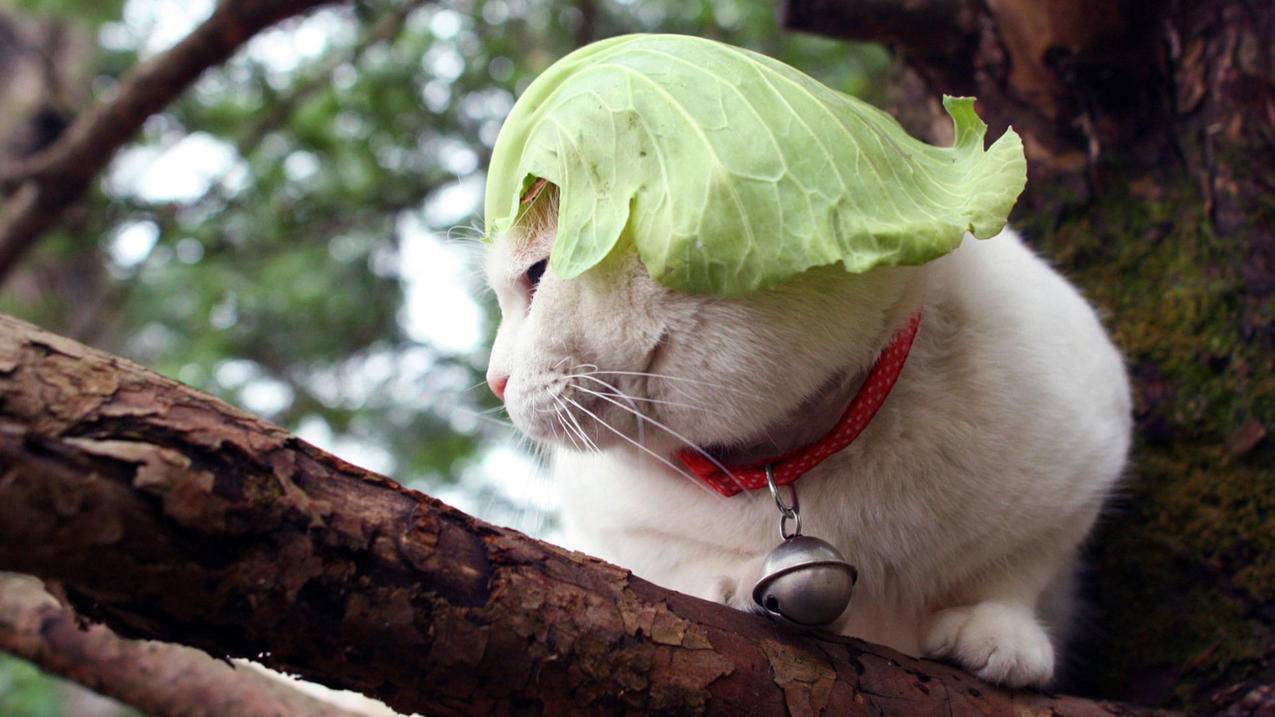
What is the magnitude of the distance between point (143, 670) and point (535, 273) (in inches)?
41.4

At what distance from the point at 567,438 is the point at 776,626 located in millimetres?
384

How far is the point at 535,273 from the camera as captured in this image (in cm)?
138

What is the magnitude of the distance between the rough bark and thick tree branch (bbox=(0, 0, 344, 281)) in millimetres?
1879

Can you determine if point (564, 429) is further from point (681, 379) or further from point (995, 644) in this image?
point (995, 644)

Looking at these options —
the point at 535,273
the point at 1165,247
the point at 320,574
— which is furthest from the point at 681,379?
the point at 1165,247

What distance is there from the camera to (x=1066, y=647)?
181cm

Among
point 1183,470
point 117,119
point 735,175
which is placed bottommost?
point 735,175

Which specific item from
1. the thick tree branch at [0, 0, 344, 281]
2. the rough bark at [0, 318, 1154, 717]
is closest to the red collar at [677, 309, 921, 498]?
the rough bark at [0, 318, 1154, 717]

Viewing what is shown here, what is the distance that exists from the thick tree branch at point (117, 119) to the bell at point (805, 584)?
1938 millimetres

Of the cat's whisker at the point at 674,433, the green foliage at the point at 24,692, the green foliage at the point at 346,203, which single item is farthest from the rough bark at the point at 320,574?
the green foliage at the point at 24,692

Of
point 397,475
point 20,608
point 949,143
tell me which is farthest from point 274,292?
point 949,143

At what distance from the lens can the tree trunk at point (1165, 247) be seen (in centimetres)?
167

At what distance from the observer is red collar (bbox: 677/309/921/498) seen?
129cm

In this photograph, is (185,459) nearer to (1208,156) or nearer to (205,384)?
(1208,156)
